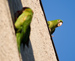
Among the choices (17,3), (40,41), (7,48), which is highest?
(17,3)

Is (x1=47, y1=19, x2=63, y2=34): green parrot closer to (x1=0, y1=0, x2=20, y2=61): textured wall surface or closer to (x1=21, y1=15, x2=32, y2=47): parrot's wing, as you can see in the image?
(x1=21, y1=15, x2=32, y2=47): parrot's wing

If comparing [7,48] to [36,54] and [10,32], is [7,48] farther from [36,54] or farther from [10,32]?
[36,54]

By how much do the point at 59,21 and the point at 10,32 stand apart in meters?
3.41

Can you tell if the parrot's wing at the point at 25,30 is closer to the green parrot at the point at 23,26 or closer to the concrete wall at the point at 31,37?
the green parrot at the point at 23,26

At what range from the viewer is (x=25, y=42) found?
4.19 m

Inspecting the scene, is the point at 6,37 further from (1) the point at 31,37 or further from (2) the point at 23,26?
(1) the point at 31,37

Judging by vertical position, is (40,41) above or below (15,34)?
below

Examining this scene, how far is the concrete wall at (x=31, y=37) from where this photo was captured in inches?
145

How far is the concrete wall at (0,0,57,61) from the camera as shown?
12.1 feet

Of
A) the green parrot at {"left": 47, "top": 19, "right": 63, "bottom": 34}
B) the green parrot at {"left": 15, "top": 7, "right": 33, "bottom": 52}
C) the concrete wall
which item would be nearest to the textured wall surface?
the concrete wall

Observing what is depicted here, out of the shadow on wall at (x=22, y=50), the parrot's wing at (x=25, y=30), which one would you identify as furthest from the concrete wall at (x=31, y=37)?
the parrot's wing at (x=25, y=30)

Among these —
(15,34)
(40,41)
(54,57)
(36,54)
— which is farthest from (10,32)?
(54,57)

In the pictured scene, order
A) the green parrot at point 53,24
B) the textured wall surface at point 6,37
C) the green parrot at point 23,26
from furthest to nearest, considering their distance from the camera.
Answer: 1. the green parrot at point 53,24
2. the green parrot at point 23,26
3. the textured wall surface at point 6,37

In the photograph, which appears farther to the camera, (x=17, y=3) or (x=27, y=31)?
(x=17, y=3)
